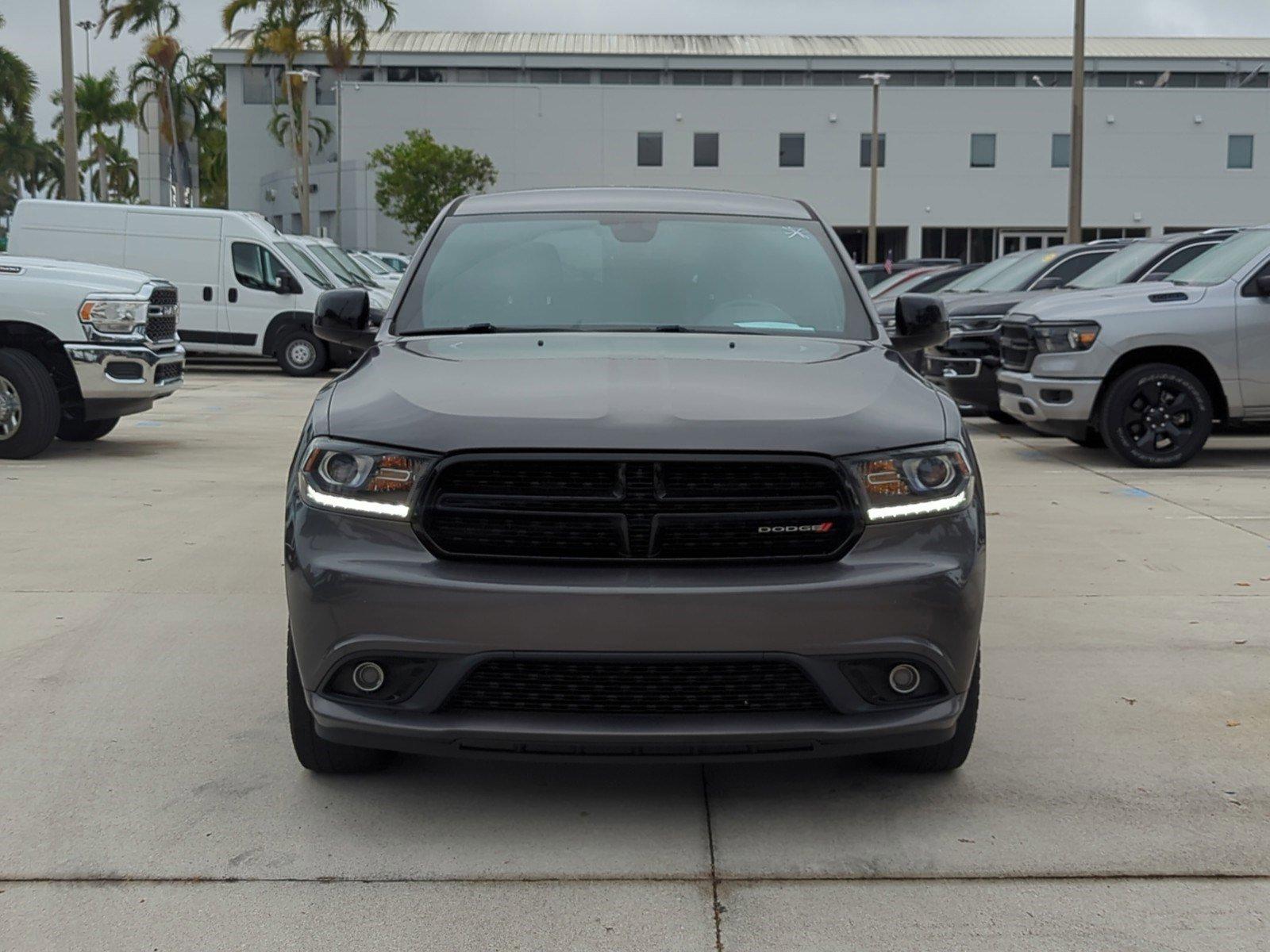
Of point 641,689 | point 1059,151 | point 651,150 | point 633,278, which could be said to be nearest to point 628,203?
point 633,278

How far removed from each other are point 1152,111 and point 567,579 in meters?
59.9

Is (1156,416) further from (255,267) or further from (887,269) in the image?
(887,269)

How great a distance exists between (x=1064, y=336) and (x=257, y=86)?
6086 cm

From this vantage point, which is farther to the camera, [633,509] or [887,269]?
[887,269]

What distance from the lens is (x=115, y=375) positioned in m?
11.6

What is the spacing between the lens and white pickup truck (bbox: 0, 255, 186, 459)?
37.2ft

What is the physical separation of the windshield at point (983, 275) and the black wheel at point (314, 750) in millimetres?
12432

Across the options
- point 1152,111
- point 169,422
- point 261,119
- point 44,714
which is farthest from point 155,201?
point 44,714

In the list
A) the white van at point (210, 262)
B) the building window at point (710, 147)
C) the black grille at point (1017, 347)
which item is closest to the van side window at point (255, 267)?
the white van at point (210, 262)

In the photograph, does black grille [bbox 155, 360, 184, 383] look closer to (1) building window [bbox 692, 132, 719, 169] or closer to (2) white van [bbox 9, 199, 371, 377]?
(2) white van [bbox 9, 199, 371, 377]

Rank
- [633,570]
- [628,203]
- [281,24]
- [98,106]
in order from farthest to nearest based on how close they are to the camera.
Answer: [98,106] < [281,24] < [628,203] < [633,570]

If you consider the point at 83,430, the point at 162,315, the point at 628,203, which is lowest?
the point at 83,430

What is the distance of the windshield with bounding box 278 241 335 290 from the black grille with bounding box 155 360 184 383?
30.3ft

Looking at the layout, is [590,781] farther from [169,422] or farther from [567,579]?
[169,422]
